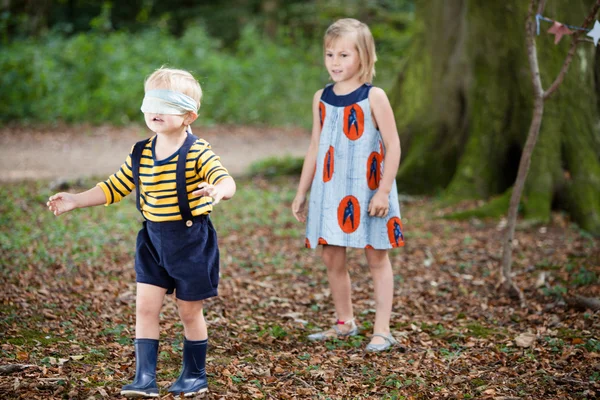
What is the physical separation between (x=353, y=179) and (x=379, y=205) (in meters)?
0.24

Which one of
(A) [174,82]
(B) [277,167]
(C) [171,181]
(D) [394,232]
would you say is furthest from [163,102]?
(B) [277,167]

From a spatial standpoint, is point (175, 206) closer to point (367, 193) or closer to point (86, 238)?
point (367, 193)

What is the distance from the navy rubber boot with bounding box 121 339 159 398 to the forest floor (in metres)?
0.10

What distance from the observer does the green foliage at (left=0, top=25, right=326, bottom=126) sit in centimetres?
1574

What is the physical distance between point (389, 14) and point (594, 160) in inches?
642

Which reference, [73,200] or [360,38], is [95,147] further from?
[73,200]

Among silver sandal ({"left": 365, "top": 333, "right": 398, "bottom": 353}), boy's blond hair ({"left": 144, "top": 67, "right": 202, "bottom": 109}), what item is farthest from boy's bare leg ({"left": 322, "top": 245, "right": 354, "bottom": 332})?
boy's blond hair ({"left": 144, "top": 67, "right": 202, "bottom": 109})

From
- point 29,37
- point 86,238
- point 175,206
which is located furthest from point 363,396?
point 29,37

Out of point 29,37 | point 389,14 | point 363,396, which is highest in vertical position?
point 389,14

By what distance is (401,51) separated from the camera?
810 inches

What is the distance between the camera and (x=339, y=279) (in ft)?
14.1

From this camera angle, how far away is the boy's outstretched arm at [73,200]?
321cm

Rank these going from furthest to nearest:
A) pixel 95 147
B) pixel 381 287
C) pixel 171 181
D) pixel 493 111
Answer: pixel 95 147, pixel 493 111, pixel 381 287, pixel 171 181

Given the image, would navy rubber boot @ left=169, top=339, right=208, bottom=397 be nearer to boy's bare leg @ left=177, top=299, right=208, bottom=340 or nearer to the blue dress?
boy's bare leg @ left=177, top=299, right=208, bottom=340
